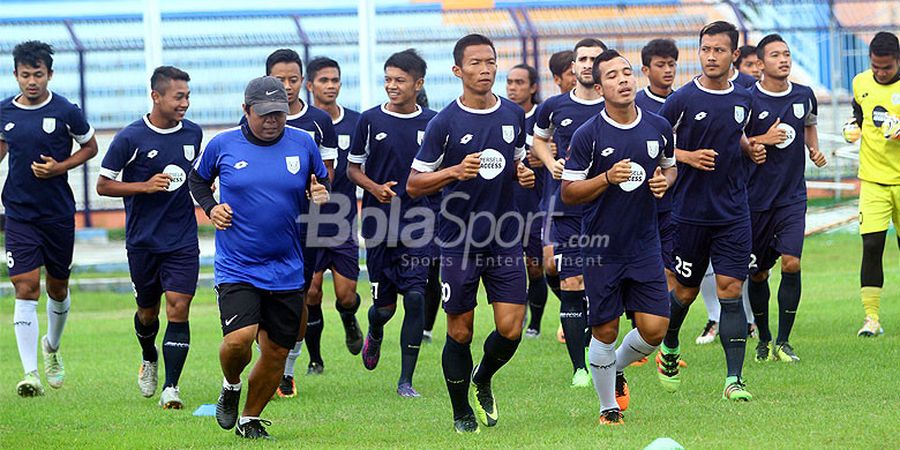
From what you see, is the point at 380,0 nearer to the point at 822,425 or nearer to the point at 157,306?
the point at 157,306

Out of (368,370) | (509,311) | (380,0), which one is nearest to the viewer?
(509,311)

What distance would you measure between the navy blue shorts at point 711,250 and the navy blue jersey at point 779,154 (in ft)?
4.19

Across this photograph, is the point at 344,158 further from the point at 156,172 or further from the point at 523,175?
the point at 523,175

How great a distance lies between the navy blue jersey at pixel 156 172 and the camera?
1104 centimetres

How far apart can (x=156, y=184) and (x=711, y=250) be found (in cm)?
436

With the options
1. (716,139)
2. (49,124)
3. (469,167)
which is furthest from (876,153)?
(49,124)

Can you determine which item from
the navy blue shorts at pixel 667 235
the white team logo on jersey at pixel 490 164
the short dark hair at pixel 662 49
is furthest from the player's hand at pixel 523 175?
the navy blue shorts at pixel 667 235

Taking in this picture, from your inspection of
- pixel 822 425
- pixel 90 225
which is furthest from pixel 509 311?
pixel 90 225

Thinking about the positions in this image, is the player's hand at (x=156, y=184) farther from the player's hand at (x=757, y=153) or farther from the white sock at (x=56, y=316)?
the player's hand at (x=757, y=153)

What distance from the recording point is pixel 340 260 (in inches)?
485

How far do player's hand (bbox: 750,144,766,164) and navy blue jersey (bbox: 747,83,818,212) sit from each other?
0.92 metres

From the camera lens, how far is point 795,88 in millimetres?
12234

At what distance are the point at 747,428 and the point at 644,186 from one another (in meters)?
1.71

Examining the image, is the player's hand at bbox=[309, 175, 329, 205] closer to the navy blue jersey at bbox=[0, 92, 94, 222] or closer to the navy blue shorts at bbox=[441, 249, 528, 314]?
the navy blue shorts at bbox=[441, 249, 528, 314]
